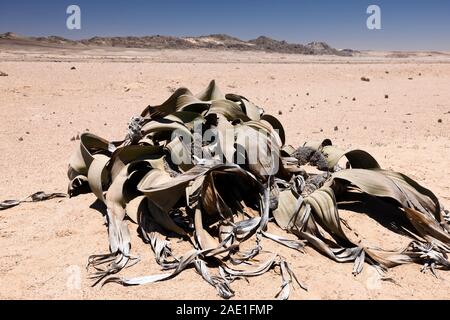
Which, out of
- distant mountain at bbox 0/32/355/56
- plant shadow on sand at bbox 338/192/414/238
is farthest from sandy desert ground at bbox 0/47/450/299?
distant mountain at bbox 0/32/355/56

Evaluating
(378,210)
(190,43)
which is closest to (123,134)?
(378,210)

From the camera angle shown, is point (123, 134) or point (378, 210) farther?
point (123, 134)

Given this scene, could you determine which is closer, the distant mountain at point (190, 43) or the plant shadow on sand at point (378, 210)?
the plant shadow on sand at point (378, 210)

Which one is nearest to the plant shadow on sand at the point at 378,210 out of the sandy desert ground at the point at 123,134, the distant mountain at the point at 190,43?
the sandy desert ground at the point at 123,134

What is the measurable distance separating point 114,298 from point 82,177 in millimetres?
1199

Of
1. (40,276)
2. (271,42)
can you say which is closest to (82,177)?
(40,276)

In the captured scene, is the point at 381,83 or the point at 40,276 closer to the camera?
the point at 40,276

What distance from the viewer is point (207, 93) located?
121 inches

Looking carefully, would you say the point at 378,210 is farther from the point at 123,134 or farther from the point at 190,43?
the point at 190,43

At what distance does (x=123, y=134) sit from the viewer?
516 centimetres

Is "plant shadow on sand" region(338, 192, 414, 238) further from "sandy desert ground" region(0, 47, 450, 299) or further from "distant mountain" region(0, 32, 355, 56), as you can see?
"distant mountain" region(0, 32, 355, 56)

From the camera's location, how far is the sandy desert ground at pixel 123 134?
1.89 m

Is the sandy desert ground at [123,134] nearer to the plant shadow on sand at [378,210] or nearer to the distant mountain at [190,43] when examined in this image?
the plant shadow on sand at [378,210]
